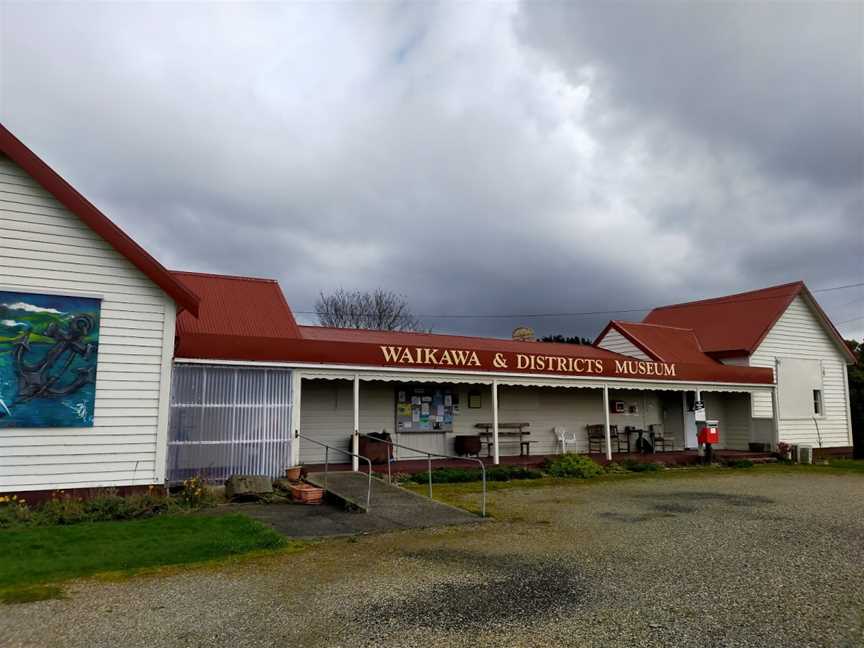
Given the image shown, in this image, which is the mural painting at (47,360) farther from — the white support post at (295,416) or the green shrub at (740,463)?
the green shrub at (740,463)

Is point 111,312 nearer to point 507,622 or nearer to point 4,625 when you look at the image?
point 4,625

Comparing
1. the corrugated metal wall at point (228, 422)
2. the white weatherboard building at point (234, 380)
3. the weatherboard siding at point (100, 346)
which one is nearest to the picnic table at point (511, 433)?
the white weatherboard building at point (234, 380)

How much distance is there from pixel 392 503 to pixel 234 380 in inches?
161

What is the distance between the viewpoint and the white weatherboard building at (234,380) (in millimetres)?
10305

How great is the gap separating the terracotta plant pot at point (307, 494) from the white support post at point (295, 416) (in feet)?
3.99

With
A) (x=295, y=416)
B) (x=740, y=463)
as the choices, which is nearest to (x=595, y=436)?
(x=740, y=463)

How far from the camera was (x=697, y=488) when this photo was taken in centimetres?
1399

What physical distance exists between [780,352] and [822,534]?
54.3 feet

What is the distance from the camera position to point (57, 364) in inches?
408

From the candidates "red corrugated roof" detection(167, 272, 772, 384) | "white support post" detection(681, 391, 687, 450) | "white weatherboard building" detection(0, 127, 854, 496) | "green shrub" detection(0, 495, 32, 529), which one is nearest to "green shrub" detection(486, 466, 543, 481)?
"white weatherboard building" detection(0, 127, 854, 496)

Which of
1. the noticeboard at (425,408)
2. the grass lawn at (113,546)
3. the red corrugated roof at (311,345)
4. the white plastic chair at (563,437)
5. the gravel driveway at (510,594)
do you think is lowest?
the gravel driveway at (510,594)

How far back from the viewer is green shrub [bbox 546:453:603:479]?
16.1 m

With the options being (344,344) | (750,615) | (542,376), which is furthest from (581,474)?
(750,615)

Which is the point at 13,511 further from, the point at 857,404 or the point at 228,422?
the point at 857,404
